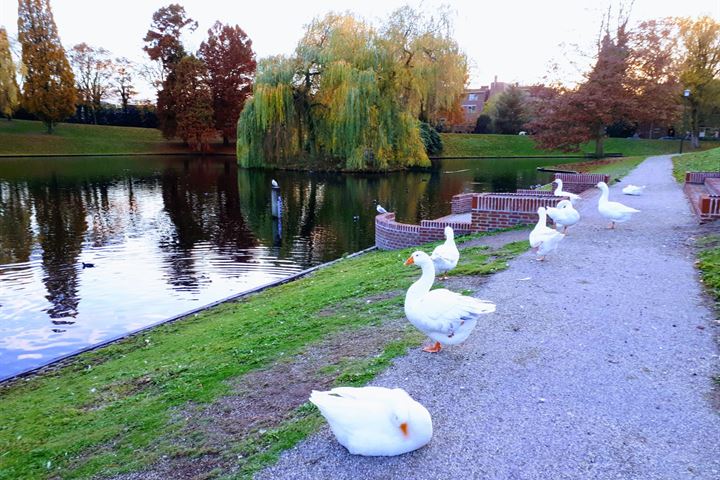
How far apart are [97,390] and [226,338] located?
1862 millimetres

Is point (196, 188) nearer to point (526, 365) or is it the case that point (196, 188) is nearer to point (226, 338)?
point (226, 338)

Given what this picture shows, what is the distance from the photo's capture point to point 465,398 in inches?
169

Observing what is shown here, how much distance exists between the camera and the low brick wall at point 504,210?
12.3 metres

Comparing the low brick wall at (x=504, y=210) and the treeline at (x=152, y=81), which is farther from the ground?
the treeline at (x=152, y=81)

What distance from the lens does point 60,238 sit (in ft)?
56.1

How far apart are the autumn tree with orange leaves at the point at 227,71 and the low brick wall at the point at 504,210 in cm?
5312

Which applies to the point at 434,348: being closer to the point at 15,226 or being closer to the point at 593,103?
the point at 15,226

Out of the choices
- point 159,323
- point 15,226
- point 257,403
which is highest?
point 15,226

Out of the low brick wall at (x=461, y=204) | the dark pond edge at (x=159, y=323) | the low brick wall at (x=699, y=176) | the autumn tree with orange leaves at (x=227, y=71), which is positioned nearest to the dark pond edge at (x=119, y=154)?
the autumn tree with orange leaves at (x=227, y=71)

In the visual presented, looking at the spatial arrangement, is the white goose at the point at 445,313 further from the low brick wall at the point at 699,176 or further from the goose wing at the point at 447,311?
the low brick wall at the point at 699,176

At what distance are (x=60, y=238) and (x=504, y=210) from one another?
49.6ft

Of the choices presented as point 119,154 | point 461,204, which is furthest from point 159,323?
point 119,154

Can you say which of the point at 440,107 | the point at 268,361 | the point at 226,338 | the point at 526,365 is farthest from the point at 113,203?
the point at 440,107

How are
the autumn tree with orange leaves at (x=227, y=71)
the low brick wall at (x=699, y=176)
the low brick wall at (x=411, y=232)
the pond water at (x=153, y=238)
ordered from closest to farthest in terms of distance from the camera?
the pond water at (x=153, y=238)
the low brick wall at (x=411, y=232)
the low brick wall at (x=699, y=176)
the autumn tree with orange leaves at (x=227, y=71)
